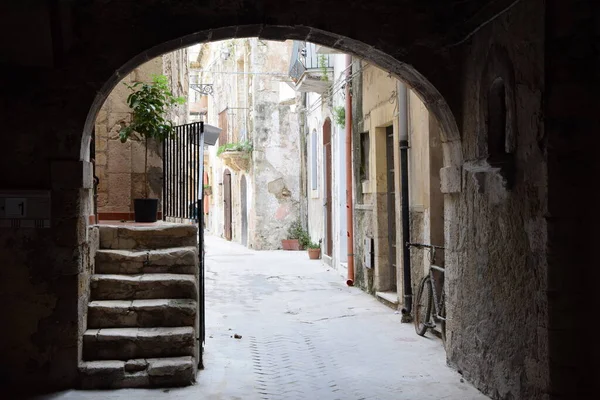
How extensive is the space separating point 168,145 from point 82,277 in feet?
10.6

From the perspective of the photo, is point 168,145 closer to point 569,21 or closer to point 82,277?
point 82,277

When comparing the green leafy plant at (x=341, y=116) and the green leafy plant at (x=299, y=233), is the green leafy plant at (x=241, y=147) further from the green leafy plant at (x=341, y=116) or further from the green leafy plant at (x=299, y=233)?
the green leafy plant at (x=341, y=116)

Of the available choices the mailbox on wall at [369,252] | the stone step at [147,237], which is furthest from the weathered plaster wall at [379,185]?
the stone step at [147,237]

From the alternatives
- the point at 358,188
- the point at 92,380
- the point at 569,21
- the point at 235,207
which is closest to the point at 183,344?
the point at 92,380

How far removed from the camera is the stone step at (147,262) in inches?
250

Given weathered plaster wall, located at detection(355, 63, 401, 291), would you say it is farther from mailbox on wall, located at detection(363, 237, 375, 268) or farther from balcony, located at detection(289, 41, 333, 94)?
balcony, located at detection(289, 41, 333, 94)

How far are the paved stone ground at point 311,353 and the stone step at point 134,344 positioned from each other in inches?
13.9

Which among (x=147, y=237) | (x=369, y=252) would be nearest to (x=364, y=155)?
(x=369, y=252)

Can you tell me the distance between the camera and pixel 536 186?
167 inches

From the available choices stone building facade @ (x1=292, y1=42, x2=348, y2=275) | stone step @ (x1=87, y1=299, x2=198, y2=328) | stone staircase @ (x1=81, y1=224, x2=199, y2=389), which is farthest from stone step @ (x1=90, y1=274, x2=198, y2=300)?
stone building facade @ (x1=292, y1=42, x2=348, y2=275)

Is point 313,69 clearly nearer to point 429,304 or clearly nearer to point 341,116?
point 341,116

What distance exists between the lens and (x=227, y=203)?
27016 mm

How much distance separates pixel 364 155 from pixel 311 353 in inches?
189

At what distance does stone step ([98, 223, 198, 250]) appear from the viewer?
6578 millimetres
